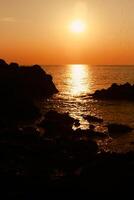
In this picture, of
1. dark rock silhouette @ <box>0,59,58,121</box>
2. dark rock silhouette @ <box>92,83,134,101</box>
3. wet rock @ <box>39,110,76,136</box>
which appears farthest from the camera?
dark rock silhouette @ <box>92,83,134,101</box>

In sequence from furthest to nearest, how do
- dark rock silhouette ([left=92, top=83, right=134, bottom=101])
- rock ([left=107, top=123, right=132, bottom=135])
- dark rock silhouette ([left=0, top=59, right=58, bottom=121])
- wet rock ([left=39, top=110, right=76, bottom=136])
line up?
1. dark rock silhouette ([left=92, top=83, right=134, bottom=101])
2. dark rock silhouette ([left=0, top=59, right=58, bottom=121])
3. rock ([left=107, top=123, right=132, bottom=135])
4. wet rock ([left=39, top=110, right=76, bottom=136])

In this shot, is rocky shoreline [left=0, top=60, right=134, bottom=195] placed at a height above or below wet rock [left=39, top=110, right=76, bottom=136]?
below

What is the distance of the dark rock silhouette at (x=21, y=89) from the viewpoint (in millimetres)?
66938

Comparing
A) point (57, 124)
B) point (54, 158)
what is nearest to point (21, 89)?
point (57, 124)

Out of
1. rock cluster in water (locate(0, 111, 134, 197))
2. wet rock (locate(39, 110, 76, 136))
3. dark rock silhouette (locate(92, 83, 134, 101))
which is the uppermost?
dark rock silhouette (locate(92, 83, 134, 101))

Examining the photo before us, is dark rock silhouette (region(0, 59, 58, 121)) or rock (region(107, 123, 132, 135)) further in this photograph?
dark rock silhouette (region(0, 59, 58, 121))

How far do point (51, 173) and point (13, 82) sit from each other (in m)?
56.1

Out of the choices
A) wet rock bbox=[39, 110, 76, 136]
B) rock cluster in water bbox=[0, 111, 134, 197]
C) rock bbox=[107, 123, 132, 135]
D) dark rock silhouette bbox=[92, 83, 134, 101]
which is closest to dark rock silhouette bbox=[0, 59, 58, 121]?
wet rock bbox=[39, 110, 76, 136]

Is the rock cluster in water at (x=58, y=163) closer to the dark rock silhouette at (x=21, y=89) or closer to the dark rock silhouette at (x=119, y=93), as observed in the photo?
the dark rock silhouette at (x=21, y=89)

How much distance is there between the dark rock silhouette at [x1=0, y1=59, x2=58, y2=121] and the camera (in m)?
66.9

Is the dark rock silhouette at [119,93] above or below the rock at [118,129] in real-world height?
above

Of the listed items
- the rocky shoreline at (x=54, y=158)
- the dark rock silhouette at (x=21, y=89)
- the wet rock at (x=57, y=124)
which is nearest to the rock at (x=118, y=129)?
the rocky shoreline at (x=54, y=158)

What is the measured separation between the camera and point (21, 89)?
8950cm

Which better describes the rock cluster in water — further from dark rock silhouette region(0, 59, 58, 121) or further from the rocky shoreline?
dark rock silhouette region(0, 59, 58, 121)
